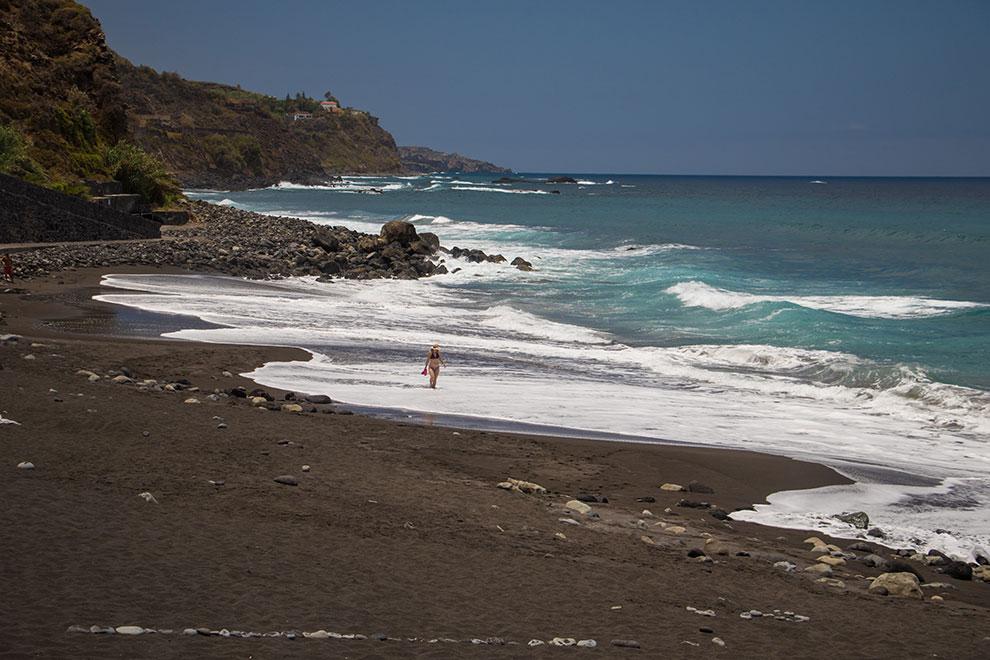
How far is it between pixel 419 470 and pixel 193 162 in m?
131

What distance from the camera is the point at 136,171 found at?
4325 centimetres

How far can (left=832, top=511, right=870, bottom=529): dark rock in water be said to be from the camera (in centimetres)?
1068

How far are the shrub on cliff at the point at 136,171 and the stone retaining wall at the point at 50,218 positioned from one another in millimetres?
8021

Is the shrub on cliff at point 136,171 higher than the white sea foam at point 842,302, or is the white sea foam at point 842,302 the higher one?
the shrub on cliff at point 136,171

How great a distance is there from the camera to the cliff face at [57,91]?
4209 cm

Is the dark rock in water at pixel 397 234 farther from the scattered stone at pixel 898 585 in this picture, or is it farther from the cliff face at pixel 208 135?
the cliff face at pixel 208 135

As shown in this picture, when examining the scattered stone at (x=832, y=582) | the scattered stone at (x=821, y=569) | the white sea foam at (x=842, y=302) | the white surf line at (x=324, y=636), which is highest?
the white sea foam at (x=842, y=302)

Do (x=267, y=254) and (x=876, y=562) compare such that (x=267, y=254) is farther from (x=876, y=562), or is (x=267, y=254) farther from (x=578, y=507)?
(x=876, y=562)

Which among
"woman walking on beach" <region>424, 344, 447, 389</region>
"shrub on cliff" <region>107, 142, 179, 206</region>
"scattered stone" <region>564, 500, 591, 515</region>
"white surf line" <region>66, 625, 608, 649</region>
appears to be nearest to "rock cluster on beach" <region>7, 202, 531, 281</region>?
"shrub on cliff" <region>107, 142, 179, 206</region>

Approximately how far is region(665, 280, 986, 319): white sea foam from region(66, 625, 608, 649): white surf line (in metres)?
22.0

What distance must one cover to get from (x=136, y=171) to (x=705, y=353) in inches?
1184

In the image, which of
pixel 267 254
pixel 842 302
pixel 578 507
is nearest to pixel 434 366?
pixel 578 507

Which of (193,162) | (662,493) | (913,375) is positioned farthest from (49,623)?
(193,162)

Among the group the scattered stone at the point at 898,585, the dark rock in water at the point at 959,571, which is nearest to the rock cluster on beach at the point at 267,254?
the scattered stone at the point at 898,585
